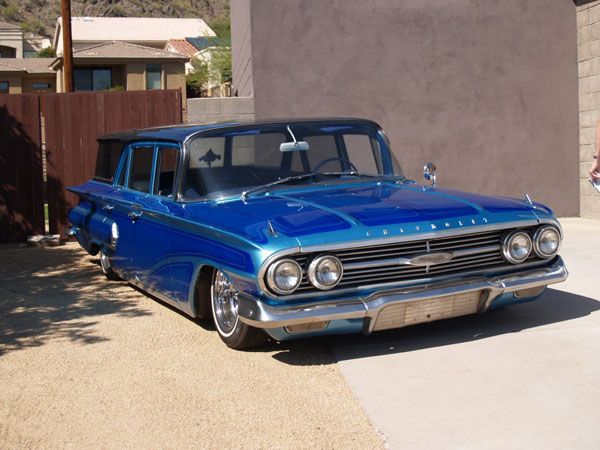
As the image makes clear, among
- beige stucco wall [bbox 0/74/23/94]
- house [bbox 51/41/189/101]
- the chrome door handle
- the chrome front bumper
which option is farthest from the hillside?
the chrome front bumper

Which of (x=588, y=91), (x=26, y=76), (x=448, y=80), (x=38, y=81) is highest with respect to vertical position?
(x=26, y=76)

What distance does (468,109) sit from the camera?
1122cm

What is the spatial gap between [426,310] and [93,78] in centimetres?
3530

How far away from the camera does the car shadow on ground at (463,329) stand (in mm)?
5098

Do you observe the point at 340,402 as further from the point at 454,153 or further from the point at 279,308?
the point at 454,153

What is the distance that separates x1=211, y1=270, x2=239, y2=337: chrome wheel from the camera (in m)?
5.13

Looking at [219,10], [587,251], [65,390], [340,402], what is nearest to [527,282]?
[340,402]

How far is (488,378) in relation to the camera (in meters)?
4.43

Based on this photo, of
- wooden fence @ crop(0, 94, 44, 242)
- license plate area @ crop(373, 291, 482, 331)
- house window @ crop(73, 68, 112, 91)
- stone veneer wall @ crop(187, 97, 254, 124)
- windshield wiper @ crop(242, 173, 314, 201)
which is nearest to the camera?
license plate area @ crop(373, 291, 482, 331)

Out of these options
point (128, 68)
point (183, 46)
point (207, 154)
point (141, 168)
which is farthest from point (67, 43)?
point (183, 46)

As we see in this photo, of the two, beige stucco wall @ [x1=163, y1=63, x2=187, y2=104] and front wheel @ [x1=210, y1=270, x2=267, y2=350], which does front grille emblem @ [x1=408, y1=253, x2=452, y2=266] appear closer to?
front wheel @ [x1=210, y1=270, x2=267, y2=350]

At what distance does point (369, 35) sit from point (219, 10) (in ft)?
304

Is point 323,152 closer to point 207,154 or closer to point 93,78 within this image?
point 207,154

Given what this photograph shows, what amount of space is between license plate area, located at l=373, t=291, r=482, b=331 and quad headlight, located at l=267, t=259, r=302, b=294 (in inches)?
21.8
